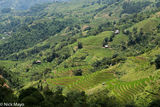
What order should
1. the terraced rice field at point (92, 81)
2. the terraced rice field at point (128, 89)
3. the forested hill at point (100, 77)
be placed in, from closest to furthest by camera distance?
1. the forested hill at point (100, 77)
2. the terraced rice field at point (128, 89)
3. the terraced rice field at point (92, 81)

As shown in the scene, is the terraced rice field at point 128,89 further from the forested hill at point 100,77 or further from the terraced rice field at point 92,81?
the terraced rice field at point 92,81

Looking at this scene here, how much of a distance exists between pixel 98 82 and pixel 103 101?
30.5 metres

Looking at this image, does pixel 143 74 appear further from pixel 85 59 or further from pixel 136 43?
pixel 136 43

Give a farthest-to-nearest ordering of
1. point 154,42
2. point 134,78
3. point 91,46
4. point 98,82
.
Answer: point 91,46 < point 154,42 < point 98,82 < point 134,78

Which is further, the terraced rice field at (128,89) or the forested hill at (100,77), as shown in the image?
the terraced rice field at (128,89)

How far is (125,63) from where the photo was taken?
96.8m

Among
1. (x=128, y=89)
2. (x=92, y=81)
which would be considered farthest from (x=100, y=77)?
(x=128, y=89)

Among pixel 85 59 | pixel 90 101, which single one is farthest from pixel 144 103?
pixel 85 59

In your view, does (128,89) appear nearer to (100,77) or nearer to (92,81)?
(92,81)

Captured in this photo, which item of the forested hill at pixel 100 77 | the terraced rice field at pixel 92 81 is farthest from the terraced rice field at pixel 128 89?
the terraced rice field at pixel 92 81

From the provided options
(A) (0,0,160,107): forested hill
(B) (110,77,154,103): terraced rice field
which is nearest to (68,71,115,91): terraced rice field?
(A) (0,0,160,107): forested hill

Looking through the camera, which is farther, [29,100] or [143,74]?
[143,74]

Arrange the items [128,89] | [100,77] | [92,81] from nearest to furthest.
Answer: [128,89] → [92,81] → [100,77]

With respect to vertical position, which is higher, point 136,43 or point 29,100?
point 29,100
